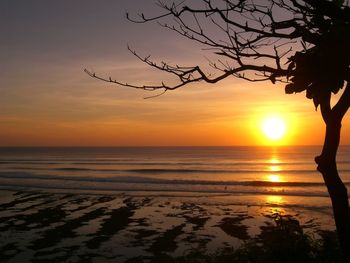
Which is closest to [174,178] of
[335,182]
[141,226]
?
[141,226]

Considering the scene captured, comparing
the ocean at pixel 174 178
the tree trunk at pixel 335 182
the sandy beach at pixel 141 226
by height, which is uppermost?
the tree trunk at pixel 335 182

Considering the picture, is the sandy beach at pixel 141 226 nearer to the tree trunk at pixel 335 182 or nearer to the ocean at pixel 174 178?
the tree trunk at pixel 335 182

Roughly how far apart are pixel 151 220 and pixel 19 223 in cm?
435

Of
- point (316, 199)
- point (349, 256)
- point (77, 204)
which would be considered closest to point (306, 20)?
point (349, 256)

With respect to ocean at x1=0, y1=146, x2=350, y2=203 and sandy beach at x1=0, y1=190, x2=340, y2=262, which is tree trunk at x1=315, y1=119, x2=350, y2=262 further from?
ocean at x1=0, y1=146, x2=350, y2=203

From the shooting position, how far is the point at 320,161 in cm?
441

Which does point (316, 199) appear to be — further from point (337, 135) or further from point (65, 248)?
point (337, 135)

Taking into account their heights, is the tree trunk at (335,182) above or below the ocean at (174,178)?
above

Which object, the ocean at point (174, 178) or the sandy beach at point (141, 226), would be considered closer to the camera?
the sandy beach at point (141, 226)

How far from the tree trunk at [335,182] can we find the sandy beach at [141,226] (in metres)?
3.07

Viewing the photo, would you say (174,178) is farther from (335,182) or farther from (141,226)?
(335,182)

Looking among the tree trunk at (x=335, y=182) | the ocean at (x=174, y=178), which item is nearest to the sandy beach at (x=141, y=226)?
the tree trunk at (x=335, y=182)

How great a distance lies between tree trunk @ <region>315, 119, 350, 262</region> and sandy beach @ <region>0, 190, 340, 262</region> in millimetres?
3070

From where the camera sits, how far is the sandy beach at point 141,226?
10.7 meters
